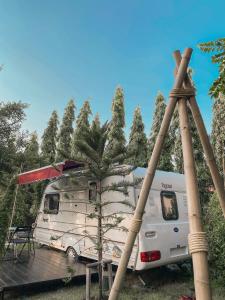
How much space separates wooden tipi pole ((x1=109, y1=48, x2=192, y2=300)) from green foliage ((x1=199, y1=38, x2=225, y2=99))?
444 mm

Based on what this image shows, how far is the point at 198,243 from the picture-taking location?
2020mm

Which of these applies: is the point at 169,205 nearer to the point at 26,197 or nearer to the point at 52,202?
the point at 52,202

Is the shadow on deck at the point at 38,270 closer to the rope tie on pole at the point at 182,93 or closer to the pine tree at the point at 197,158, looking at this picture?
the rope tie on pole at the point at 182,93

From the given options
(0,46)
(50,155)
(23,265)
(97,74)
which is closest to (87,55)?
(97,74)

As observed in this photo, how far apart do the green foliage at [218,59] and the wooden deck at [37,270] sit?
390 cm

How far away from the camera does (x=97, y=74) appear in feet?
39.0

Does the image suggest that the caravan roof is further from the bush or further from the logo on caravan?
the bush

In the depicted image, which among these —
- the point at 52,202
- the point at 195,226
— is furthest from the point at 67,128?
the point at 195,226

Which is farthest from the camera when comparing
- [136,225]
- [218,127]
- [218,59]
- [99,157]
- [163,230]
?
[218,127]

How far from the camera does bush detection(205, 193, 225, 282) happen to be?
17.7ft

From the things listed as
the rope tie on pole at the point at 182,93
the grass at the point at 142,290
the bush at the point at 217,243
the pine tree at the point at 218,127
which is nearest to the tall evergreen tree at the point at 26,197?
the grass at the point at 142,290

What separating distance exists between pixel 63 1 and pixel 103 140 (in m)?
4.71

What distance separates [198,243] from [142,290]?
450 centimetres

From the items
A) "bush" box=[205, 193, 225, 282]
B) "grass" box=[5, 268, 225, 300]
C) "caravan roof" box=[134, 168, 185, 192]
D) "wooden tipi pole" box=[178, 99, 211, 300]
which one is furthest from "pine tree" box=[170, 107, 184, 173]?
"wooden tipi pole" box=[178, 99, 211, 300]
